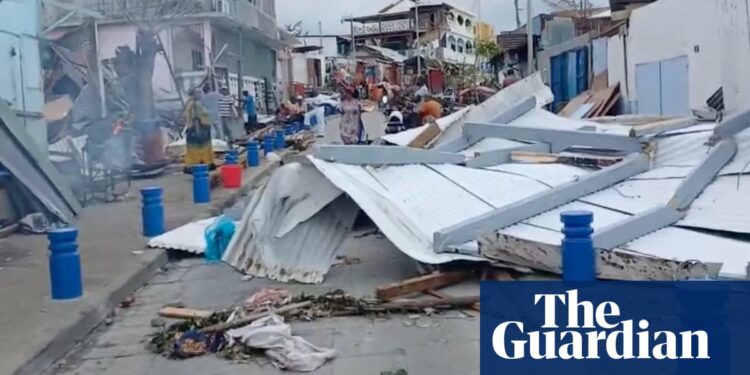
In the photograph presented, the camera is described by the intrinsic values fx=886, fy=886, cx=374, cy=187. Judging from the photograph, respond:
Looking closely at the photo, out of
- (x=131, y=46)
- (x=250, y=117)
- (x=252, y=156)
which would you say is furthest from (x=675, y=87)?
(x=131, y=46)

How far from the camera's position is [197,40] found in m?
32.1

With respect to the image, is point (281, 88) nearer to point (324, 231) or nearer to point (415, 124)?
point (415, 124)

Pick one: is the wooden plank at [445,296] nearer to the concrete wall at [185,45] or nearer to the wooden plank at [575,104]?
the wooden plank at [575,104]

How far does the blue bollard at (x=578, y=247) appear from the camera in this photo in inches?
271

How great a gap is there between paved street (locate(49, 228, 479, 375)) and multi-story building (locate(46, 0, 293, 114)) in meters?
16.1

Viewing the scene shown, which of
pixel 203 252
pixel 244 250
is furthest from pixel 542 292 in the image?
pixel 203 252

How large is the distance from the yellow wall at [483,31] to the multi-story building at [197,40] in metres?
41.4

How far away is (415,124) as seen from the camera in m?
19.9

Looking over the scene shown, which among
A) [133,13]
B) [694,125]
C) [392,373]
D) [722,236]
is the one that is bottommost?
[392,373]

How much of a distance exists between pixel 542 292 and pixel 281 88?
42.5 metres

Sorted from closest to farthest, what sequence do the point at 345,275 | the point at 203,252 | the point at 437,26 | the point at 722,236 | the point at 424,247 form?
A: the point at 722,236 < the point at 424,247 < the point at 345,275 < the point at 203,252 < the point at 437,26

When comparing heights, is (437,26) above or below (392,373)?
above

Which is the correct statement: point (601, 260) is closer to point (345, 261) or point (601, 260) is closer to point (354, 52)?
point (345, 261)

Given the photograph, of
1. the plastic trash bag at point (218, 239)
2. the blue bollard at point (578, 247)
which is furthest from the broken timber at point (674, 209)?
the plastic trash bag at point (218, 239)
